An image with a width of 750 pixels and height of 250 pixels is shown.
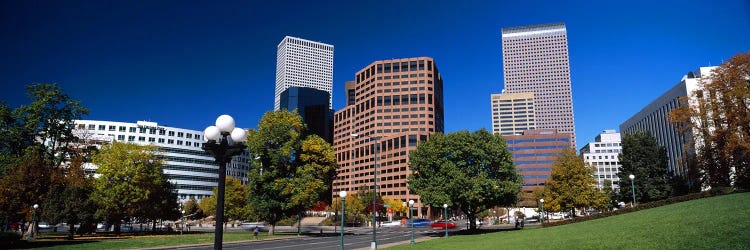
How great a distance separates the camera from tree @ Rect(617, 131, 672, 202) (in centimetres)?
6197

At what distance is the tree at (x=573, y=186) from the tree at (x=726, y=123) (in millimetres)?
12487

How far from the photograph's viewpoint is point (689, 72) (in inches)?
4476

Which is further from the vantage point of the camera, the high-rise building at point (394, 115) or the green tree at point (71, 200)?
the high-rise building at point (394, 115)

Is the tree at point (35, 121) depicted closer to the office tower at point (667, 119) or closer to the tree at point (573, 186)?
the tree at point (573, 186)

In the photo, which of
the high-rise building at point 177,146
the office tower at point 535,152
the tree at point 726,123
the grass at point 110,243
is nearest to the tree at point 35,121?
the grass at point 110,243

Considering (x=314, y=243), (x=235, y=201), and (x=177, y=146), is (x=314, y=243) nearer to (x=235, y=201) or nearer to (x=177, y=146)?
(x=235, y=201)

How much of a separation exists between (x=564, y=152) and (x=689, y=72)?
8189 centimetres

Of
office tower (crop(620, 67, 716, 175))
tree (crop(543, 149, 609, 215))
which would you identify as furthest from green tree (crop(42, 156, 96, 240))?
office tower (crop(620, 67, 716, 175))

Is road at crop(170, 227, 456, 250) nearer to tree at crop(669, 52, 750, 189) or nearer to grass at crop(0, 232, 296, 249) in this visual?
grass at crop(0, 232, 296, 249)

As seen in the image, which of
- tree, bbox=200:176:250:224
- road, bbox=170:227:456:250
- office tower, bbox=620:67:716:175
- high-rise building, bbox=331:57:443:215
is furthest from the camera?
high-rise building, bbox=331:57:443:215

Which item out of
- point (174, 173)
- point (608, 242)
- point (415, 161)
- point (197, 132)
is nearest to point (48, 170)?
point (415, 161)

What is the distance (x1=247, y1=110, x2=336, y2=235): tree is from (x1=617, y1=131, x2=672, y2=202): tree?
147 ft

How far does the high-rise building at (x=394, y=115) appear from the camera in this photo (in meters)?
157

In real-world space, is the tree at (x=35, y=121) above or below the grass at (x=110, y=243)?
above
